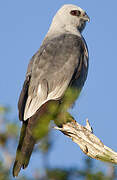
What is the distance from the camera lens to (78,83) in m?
5.75

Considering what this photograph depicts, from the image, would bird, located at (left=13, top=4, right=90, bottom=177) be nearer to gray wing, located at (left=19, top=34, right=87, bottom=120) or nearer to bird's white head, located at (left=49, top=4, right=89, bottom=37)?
gray wing, located at (left=19, top=34, right=87, bottom=120)

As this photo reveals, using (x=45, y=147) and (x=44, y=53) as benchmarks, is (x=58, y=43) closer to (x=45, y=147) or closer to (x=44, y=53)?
(x=44, y=53)

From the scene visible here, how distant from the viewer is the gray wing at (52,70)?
520 centimetres

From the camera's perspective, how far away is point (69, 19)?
24.2 ft

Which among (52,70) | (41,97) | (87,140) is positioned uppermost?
(52,70)

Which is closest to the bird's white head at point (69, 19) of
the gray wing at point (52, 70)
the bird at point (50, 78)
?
the bird at point (50, 78)

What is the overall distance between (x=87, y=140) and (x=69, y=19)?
151 inches

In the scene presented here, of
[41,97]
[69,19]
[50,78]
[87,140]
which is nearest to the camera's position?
[87,140]

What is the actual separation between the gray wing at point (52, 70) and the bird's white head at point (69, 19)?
2.98 ft

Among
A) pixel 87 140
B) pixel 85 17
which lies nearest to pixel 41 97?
pixel 87 140

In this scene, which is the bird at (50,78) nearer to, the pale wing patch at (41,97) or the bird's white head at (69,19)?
the pale wing patch at (41,97)

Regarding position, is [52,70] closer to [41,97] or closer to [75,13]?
[41,97]

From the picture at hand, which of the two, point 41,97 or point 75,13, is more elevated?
point 75,13

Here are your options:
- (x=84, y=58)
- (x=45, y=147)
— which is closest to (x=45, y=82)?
(x=84, y=58)
